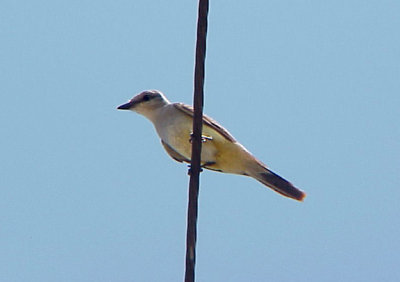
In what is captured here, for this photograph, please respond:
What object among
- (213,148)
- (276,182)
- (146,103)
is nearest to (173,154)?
(213,148)

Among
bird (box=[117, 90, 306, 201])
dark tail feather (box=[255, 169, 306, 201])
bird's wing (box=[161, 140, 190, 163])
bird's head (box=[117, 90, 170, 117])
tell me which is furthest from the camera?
bird's head (box=[117, 90, 170, 117])

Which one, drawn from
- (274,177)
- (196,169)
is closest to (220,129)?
(274,177)

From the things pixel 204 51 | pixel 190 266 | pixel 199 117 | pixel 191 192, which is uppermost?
pixel 204 51

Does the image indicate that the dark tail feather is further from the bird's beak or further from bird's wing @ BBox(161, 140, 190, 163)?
the bird's beak

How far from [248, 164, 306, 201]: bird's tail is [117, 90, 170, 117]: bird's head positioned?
1.33 metres

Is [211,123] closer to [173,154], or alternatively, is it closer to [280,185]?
[173,154]

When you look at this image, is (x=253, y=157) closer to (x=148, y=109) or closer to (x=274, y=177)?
(x=274, y=177)

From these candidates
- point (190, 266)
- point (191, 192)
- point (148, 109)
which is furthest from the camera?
point (148, 109)

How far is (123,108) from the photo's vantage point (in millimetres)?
7949

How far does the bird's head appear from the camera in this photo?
26.0 ft

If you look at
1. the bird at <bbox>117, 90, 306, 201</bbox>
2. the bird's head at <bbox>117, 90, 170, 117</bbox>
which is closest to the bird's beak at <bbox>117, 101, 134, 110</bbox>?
the bird's head at <bbox>117, 90, 170, 117</bbox>

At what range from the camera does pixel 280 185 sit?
7.44 m

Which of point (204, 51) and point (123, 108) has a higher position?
point (123, 108)

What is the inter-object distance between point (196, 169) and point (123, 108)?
150 inches
